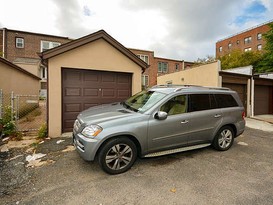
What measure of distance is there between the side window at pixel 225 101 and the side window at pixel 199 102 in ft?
1.24

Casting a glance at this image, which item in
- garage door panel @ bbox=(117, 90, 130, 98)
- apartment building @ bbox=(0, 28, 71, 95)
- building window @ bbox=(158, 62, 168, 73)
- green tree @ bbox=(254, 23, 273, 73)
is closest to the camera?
garage door panel @ bbox=(117, 90, 130, 98)

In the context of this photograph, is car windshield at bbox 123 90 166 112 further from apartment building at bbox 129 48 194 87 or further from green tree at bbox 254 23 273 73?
apartment building at bbox 129 48 194 87

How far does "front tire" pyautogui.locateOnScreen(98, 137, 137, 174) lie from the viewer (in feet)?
10.7

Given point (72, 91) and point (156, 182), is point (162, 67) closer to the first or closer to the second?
point (72, 91)

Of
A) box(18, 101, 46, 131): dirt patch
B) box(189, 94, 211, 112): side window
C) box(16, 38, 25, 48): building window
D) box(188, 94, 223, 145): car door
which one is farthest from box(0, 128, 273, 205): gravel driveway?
box(16, 38, 25, 48): building window

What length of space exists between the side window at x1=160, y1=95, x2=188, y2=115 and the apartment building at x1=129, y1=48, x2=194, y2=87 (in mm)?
21360

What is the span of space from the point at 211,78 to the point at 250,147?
5.67m

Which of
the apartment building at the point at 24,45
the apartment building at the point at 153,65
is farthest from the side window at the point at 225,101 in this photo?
the apartment building at the point at 24,45

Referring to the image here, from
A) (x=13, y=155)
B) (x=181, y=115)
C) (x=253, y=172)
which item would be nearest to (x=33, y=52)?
(x=13, y=155)

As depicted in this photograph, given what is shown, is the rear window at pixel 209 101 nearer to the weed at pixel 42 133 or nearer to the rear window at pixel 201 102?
the rear window at pixel 201 102

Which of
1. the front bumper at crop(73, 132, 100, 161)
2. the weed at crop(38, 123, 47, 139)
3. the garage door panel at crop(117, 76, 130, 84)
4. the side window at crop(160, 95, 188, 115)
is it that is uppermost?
the garage door panel at crop(117, 76, 130, 84)

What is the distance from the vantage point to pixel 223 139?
15.4 feet

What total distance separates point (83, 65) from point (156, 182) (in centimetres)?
497

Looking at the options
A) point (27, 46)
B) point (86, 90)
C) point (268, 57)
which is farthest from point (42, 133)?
point (268, 57)
